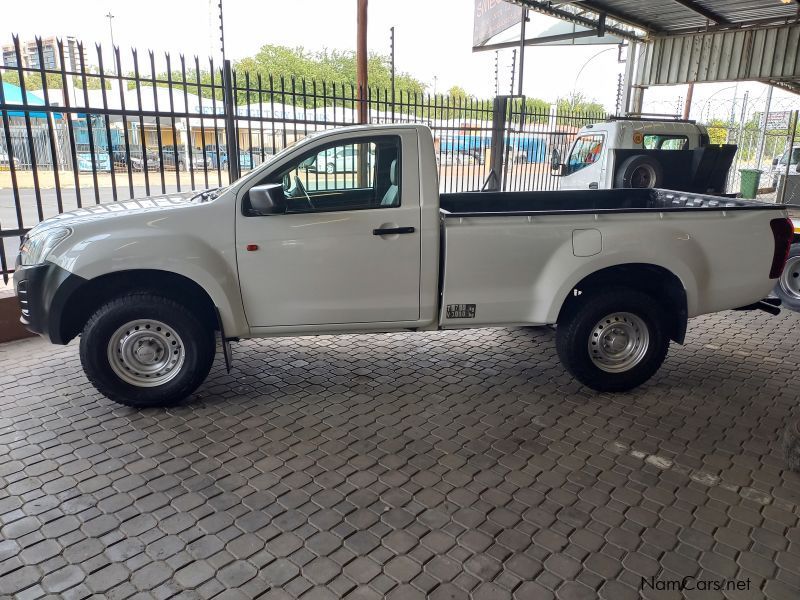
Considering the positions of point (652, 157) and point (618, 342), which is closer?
point (618, 342)

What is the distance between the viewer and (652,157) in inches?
436

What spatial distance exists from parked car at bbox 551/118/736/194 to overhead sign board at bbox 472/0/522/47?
3.91 m

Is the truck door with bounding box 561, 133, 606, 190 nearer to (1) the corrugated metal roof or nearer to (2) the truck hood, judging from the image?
(1) the corrugated metal roof

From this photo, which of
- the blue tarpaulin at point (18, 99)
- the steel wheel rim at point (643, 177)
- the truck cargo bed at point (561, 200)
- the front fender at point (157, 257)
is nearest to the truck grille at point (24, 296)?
the front fender at point (157, 257)

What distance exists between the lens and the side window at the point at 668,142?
38.2ft

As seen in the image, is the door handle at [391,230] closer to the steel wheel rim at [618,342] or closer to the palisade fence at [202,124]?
the steel wheel rim at [618,342]

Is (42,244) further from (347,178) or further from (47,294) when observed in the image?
(347,178)

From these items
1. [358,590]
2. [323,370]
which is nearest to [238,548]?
[358,590]

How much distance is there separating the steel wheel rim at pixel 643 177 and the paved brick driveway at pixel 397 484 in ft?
20.7

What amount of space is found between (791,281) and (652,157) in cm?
431

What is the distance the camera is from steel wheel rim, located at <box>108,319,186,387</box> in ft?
14.1

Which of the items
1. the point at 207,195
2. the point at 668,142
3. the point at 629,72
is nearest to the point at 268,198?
the point at 207,195

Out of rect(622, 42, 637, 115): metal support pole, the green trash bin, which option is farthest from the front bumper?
rect(622, 42, 637, 115): metal support pole

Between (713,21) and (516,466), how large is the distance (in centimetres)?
1589
